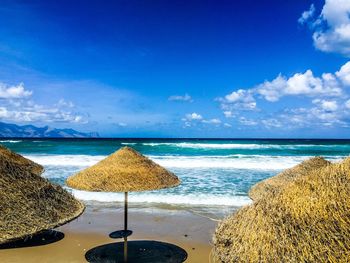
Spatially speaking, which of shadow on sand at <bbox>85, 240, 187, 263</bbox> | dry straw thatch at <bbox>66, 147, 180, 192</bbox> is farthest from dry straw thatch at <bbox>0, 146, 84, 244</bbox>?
shadow on sand at <bbox>85, 240, 187, 263</bbox>

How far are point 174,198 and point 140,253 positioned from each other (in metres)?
6.04

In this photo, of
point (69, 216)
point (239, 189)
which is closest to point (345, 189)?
point (69, 216)

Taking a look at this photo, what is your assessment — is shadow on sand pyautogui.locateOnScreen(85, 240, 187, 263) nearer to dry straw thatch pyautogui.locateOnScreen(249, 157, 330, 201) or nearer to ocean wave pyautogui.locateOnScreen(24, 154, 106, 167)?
dry straw thatch pyautogui.locateOnScreen(249, 157, 330, 201)

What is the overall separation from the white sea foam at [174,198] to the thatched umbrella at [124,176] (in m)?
6.12

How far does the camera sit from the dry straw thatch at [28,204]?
5.66 m

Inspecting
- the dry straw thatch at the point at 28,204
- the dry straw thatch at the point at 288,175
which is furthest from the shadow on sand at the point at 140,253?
the dry straw thatch at the point at 288,175

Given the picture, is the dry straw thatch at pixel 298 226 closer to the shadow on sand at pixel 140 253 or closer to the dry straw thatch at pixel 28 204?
the dry straw thatch at pixel 28 204

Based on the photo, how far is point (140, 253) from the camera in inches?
323

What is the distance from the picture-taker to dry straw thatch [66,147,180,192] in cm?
693

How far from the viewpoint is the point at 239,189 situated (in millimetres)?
16516

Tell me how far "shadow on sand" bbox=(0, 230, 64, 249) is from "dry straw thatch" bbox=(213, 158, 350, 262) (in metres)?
6.04

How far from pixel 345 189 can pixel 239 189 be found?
1374cm

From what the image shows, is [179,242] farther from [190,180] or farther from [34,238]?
[190,180]

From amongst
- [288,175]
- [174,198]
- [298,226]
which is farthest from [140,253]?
[174,198]
